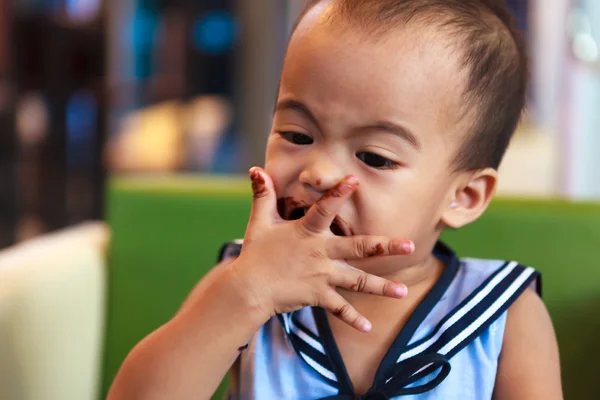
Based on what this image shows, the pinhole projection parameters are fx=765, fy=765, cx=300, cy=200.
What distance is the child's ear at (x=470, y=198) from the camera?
2.64 ft

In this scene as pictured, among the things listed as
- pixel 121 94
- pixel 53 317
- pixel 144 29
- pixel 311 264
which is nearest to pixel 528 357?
pixel 311 264

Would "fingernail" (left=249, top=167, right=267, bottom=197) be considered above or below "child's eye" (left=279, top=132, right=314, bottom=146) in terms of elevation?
below

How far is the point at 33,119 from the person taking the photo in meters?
4.02

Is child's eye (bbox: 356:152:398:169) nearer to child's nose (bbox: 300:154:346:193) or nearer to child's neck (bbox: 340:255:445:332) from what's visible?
child's nose (bbox: 300:154:346:193)

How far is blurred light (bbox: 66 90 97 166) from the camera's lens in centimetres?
407

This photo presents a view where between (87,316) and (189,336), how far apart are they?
0.46 m

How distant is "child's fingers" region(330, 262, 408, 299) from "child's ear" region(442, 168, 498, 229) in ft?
0.52

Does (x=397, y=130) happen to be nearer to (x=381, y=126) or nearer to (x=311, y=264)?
(x=381, y=126)

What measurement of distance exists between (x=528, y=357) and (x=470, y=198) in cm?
18

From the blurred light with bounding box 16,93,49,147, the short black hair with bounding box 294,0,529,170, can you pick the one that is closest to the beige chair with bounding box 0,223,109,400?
the short black hair with bounding box 294,0,529,170

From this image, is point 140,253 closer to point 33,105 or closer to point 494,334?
point 494,334

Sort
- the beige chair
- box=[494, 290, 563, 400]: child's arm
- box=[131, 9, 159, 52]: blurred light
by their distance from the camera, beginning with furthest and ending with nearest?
box=[131, 9, 159, 52]: blurred light
the beige chair
box=[494, 290, 563, 400]: child's arm

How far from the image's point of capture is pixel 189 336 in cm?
70

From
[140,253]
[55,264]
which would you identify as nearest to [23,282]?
[55,264]
